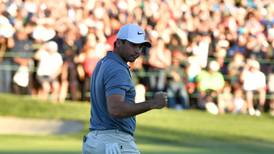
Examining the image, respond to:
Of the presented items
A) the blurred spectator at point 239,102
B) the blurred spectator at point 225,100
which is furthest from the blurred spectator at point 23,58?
the blurred spectator at point 239,102

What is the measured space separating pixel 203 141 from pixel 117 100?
1203 cm

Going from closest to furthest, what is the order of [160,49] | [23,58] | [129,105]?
1. [129,105]
2. [23,58]
3. [160,49]

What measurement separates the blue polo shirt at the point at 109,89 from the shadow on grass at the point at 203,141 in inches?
374

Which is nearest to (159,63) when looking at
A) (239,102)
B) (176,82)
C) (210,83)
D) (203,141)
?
(176,82)

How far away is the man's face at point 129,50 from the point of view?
670 cm

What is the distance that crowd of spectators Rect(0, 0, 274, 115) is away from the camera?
21062 mm

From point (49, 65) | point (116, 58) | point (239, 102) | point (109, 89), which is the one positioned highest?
point (49, 65)

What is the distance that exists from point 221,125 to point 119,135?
45.5ft

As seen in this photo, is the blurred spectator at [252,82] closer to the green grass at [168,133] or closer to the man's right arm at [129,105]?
the green grass at [168,133]

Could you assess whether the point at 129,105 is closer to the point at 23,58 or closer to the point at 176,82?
the point at 23,58

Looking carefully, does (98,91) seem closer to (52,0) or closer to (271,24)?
(52,0)

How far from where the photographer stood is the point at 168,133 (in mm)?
19188

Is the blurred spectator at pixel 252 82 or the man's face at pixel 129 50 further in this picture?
the blurred spectator at pixel 252 82

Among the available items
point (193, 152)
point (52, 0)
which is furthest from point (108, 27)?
point (193, 152)
